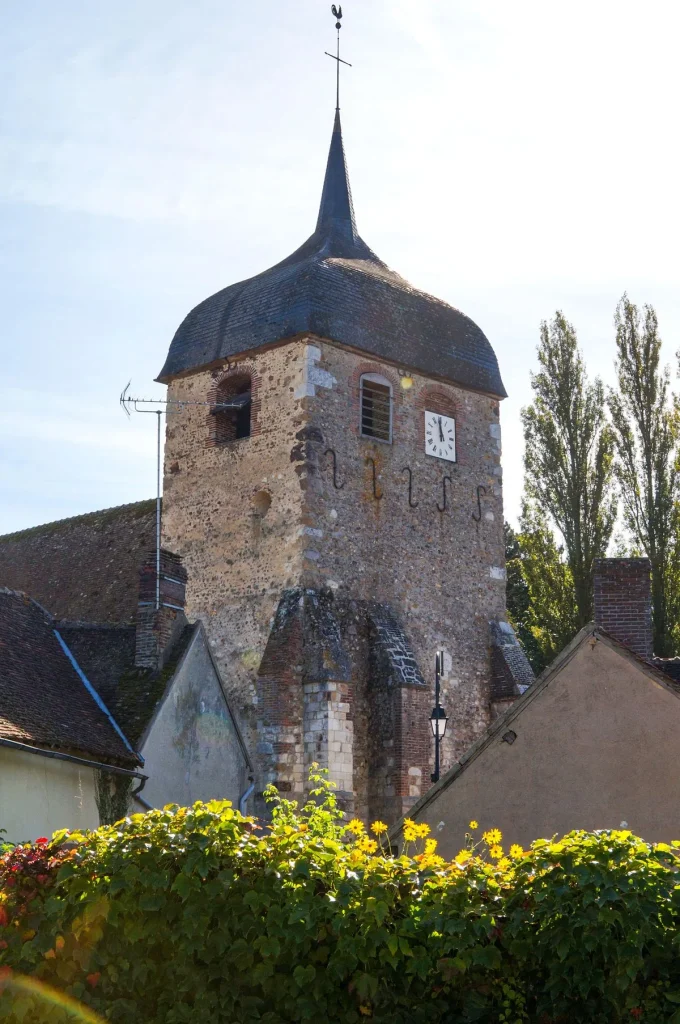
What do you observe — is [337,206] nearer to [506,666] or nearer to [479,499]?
[479,499]

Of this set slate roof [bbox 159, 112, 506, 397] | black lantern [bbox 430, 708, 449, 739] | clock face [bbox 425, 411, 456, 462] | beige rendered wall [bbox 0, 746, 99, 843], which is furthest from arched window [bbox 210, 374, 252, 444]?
beige rendered wall [bbox 0, 746, 99, 843]

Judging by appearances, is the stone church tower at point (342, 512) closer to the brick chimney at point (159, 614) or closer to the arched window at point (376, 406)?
the arched window at point (376, 406)

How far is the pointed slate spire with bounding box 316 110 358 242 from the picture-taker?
83.0ft

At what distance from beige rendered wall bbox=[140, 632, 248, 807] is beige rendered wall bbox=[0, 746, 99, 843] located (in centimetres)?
97

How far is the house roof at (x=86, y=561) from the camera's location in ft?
73.8

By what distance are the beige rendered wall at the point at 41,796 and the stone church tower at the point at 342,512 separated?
5139 millimetres

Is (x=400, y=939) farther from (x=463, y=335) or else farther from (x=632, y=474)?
(x=632, y=474)

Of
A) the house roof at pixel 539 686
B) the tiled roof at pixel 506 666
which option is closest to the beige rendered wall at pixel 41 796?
the house roof at pixel 539 686

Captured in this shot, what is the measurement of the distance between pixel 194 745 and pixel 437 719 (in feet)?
13.3

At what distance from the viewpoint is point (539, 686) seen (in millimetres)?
11531

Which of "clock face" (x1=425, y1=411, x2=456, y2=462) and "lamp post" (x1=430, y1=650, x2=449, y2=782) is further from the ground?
"clock face" (x1=425, y1=411, x2=456, y2=462)

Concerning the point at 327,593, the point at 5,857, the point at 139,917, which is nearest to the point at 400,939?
the point at 139,917

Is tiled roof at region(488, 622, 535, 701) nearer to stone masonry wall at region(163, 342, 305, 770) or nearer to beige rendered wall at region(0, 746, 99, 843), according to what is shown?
stone masonry wall at region(163, 342, 305, 770)

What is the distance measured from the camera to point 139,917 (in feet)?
24.3
